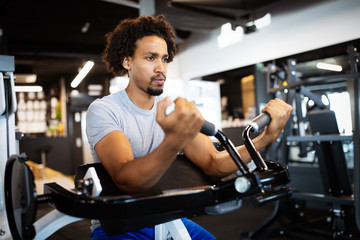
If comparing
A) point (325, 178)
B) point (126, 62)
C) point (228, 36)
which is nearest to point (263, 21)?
point (228, 36)

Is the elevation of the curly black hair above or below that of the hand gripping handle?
above

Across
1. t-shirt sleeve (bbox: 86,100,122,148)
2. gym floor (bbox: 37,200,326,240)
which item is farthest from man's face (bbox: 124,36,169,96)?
gym floor (bbox: 37,200,326,240)

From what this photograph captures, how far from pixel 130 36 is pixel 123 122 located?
0.37 meters

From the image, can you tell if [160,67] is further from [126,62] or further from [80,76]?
[80,76]

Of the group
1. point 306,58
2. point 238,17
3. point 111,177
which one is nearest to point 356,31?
point 306,58

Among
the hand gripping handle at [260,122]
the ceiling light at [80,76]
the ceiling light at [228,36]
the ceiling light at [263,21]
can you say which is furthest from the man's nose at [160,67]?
the ceiling light at [228,36]

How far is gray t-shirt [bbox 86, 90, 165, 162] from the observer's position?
3.36 feet

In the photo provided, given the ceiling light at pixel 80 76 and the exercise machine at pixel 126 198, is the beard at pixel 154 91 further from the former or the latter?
the ceiling light at pixel 80 76

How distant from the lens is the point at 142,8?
4320 millimetres

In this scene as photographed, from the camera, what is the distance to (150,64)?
113cm

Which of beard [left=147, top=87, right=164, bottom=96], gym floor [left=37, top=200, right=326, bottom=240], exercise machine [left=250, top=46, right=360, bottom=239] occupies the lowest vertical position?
gym floor [left=37, top=200, right=326, bottom=240]

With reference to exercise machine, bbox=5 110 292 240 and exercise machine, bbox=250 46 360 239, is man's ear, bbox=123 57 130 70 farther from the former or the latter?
exercise machine, bbox=250 46 360 239

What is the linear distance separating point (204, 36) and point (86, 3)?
87.9 inches

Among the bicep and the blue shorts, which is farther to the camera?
the blue shorts
